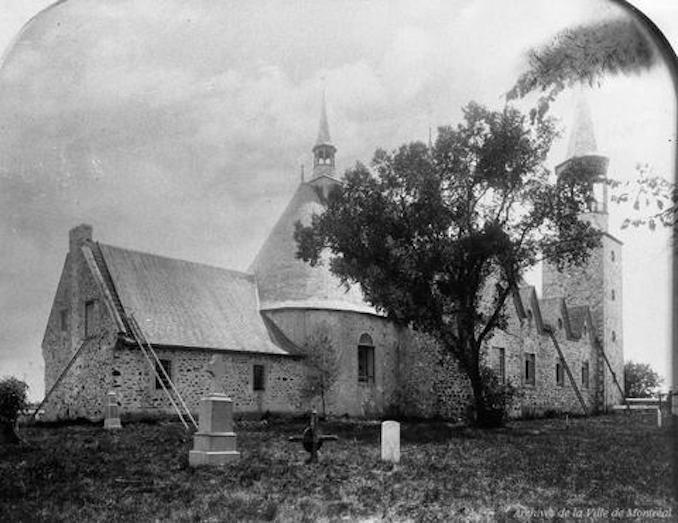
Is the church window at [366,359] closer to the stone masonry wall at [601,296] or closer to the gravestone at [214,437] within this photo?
the gravestone at [214,437]

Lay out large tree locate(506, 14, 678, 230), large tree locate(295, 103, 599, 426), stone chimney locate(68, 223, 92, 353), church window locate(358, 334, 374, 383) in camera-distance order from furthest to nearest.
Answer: church window locate(358, 334, 374, 383) < stone chimney locate(68, 223, 92, 353) < large tree locate(295, 103, 599, 426) < large tree locate(506, 14, 678, 230)

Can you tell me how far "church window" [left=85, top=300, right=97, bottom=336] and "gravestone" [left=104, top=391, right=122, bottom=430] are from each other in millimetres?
2473

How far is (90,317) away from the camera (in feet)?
66.7

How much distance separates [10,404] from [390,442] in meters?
6.74

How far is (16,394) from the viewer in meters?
12.5

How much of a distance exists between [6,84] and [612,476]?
29.0 ft

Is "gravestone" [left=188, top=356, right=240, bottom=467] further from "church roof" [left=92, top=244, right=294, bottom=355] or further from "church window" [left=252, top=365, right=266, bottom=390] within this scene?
"church window" [left=252, top=365, right=266, bottom=390]

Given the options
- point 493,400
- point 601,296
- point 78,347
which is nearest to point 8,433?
point 78,347

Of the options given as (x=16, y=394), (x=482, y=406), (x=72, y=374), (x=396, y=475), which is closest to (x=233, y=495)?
(x=396, y=475)

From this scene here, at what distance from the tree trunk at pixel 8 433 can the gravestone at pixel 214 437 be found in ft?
13.9

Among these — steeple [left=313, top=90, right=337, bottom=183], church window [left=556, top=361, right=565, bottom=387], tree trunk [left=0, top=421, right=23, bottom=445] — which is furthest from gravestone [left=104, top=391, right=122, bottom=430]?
church window [left=556, top=361, right=565, bottom=387]

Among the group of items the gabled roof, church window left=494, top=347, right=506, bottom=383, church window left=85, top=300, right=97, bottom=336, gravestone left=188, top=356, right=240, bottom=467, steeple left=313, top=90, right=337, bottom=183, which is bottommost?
gravestone left=188, top=356, right=240, bottom=467

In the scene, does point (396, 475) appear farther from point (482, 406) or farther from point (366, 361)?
point (366, 361)

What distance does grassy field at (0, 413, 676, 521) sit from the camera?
6988 millimetres
